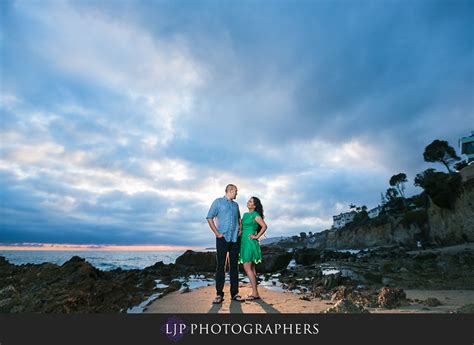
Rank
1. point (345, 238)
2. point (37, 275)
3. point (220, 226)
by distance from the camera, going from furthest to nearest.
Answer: point (345, 238), point (37, 275), point (220, 226)

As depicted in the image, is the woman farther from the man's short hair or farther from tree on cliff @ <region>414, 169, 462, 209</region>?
tree on cliff @ <region>414, 169, 462, 209</region>

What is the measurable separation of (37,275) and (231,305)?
8992mm

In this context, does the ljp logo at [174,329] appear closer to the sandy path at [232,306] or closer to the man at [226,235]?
the sandy path at [232,306]

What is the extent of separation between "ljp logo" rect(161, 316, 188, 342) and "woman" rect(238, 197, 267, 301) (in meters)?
2.72

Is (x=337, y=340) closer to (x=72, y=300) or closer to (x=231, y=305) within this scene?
(x=231, y=305)

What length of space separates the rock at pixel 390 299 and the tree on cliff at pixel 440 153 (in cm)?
6032

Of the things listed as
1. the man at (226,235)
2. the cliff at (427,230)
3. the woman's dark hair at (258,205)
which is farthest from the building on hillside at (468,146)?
the man at (226,235)

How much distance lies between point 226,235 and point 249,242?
0.55 m

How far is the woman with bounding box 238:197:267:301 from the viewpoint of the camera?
19.2 feet

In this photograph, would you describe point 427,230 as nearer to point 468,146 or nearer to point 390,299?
point 468,146

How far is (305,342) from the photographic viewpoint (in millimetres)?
3004

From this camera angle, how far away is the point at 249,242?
5922 millimetres

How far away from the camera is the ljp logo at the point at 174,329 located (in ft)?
10.2

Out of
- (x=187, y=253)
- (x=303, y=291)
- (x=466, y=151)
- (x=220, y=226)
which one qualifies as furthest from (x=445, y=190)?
(x=220, y=226)
